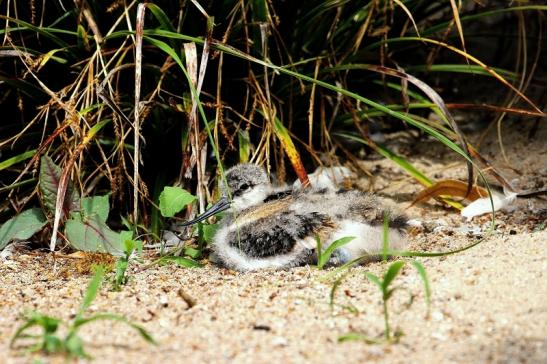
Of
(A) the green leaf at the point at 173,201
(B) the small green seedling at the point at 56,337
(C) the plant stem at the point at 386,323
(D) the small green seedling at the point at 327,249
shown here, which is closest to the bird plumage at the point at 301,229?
(D) the small green seedling at the point at 327,249

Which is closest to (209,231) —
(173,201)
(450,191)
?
(173,201)

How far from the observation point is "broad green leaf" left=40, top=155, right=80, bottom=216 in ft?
11.6

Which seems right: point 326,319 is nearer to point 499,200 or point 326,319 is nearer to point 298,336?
point 298,336

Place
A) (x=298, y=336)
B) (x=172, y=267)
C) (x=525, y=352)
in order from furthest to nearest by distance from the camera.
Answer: (x=172, y=267)
(x=298, y=336)
(x=525, y=352)

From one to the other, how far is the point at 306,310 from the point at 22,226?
1620mm

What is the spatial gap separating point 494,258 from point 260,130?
1.58 metres

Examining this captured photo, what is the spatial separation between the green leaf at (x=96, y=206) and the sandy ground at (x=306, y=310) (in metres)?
0.24

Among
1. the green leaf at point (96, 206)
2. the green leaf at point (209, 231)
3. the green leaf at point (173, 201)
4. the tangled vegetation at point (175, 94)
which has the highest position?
the tangled vegetation at point (175, 94)

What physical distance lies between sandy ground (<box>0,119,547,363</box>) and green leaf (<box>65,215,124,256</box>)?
10cm

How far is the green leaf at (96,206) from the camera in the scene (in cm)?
358

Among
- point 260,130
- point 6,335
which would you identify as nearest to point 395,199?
point 260,130

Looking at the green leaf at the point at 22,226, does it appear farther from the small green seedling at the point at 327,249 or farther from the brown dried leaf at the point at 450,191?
the brown dried leaf at the point at 450,191

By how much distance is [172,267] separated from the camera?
341 cm

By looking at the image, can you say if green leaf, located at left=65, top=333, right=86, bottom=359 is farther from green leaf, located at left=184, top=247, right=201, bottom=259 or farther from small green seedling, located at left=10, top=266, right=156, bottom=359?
green leaf, located at left=184, top=247, right=201, bottom=259
